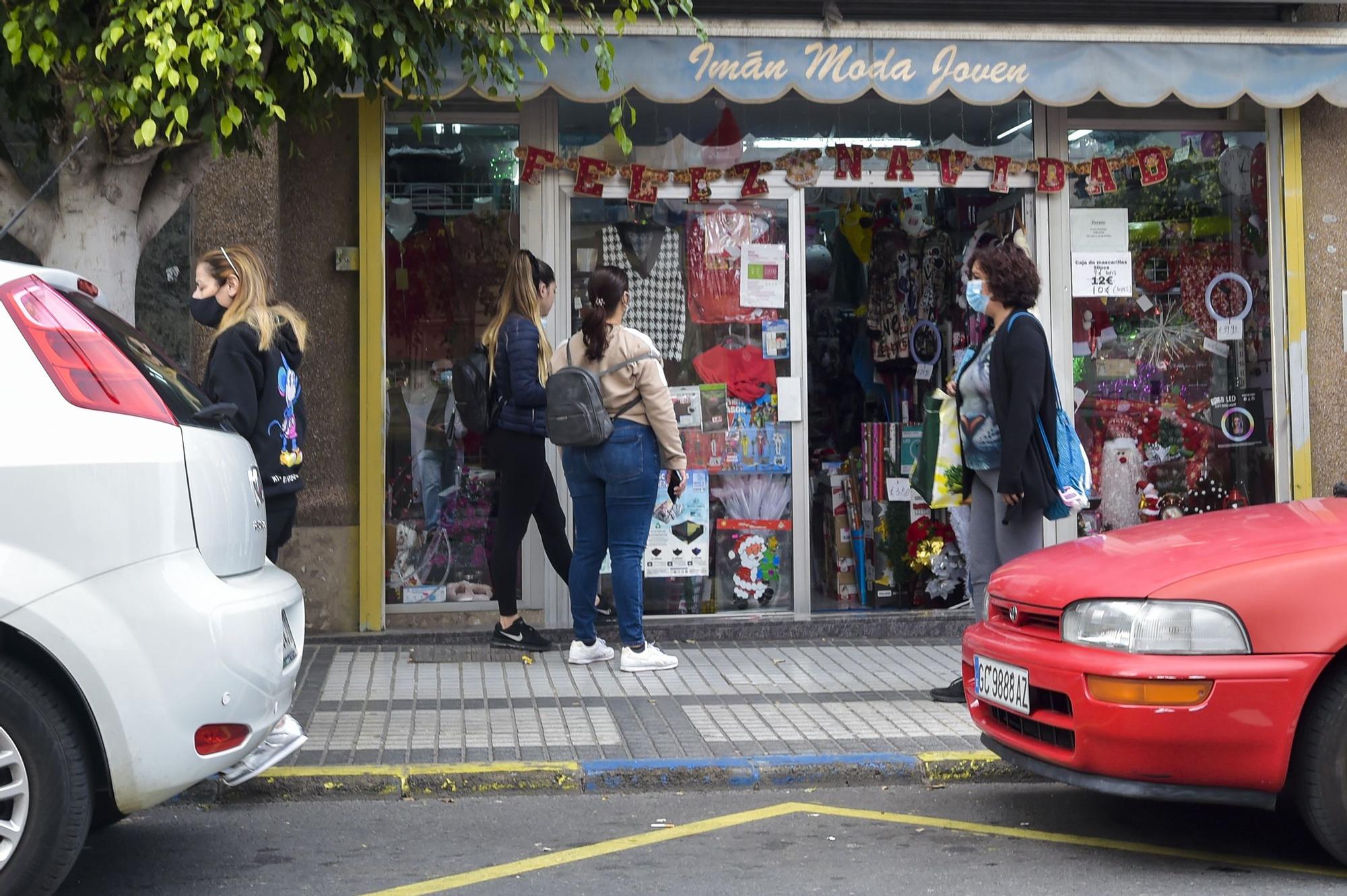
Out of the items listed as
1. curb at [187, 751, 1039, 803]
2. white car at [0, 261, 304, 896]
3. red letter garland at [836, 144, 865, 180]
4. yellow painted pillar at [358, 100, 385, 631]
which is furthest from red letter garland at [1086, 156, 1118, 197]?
white car at [0, 261, 304, 896]

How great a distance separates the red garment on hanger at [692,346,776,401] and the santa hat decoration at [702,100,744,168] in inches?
45.3

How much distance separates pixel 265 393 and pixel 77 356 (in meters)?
2.42

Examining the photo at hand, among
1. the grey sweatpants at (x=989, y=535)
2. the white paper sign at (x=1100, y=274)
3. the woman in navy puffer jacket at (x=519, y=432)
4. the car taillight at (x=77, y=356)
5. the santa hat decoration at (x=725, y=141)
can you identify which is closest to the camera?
the car taillight at (x=77, y=356)

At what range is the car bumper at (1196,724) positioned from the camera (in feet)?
13.5

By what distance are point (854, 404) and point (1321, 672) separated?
557 cm

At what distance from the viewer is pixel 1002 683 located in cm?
480

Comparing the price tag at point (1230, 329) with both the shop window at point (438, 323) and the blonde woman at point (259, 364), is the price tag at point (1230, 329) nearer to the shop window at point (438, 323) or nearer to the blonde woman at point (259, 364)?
the shop window at point (438, 323)

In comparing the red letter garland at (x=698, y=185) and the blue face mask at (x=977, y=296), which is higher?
the red letter garland at (x=698, y=185)

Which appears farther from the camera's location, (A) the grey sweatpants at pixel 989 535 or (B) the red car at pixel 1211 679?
(A) the grey sweatpants at pixel 989 535

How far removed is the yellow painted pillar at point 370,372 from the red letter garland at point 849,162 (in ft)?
9.06

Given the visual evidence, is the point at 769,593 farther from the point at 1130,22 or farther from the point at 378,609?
the point at 1130,22

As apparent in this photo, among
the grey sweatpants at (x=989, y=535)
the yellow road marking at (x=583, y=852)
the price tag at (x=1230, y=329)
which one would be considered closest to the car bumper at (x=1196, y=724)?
the yellow road marking at (x=583, y=852)

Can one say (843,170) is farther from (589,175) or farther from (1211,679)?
(1211,679)

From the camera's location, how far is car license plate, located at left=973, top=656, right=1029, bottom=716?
15.3 ft
